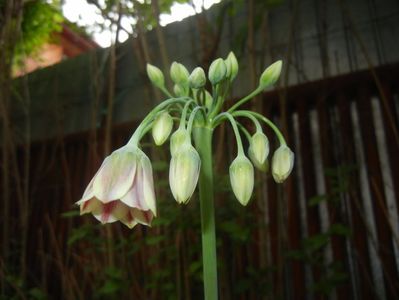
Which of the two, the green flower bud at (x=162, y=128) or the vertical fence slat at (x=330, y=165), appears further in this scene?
the vertical fence slat at (x=330, y=165)

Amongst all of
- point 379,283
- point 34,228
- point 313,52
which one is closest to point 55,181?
point 34,228

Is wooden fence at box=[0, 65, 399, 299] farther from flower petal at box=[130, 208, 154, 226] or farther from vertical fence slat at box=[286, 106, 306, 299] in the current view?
flower petal at box=[130, 208, 154, 226]

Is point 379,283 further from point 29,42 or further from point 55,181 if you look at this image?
point 29,42

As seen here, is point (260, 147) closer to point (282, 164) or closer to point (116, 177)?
point (282, 164)

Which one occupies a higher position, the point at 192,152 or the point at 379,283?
the point at 192,152

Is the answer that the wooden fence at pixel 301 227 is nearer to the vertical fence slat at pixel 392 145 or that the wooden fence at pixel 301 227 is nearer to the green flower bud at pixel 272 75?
the vertical fence slat at pixel 392 145

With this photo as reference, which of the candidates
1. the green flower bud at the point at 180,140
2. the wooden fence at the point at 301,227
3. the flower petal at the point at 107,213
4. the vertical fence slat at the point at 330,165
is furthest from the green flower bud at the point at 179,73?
the vertical fence slat at the point at 330,165

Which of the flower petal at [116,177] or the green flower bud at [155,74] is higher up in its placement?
the green flower bud at [155,74]
